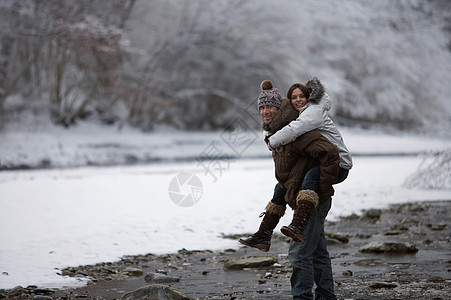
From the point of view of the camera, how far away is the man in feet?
13.3

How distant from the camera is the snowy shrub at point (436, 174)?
1233 centimetres

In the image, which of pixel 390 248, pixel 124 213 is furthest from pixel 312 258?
pixel 124 213

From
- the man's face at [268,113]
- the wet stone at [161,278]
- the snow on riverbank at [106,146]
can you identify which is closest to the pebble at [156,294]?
the wet stone at [161,278]

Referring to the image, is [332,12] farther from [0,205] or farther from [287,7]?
[0,205]

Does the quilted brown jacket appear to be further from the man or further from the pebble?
the pebble

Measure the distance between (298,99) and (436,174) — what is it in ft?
30.6

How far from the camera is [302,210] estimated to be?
4012 millimetres

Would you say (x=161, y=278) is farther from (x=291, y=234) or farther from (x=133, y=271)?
(x=291, y=234)

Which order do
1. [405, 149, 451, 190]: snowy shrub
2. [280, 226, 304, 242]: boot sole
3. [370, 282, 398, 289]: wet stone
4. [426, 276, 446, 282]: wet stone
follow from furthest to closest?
[405, 149, 451, 190]: snowy shrub → [426, 276, 446, 282]: wet stone → [370, 282, 398, 289]: wet stone → [280, 226, 304, 242]: boot sole

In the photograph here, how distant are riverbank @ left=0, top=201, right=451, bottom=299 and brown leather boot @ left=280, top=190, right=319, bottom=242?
0.88 meters

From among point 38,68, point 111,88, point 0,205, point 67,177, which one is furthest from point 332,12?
point 0,205

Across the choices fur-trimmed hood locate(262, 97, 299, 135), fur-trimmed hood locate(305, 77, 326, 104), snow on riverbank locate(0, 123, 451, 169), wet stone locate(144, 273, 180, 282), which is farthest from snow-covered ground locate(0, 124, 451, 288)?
fur-trimmed hood locate(305, 77, 326, 104)

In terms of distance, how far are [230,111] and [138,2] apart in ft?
26.2

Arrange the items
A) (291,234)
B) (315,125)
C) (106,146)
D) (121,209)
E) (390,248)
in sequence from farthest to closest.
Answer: (106,146)
(121,209)
(390,248)
(315,125)
(291,234)
